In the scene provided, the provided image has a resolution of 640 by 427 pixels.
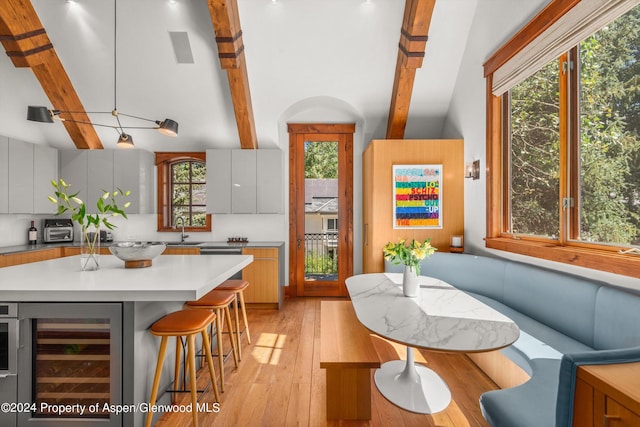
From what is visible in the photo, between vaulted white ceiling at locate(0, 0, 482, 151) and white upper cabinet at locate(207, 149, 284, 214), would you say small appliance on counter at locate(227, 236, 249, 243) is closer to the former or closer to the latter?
white upper cabinet at locate(207, 149, 284, 214)

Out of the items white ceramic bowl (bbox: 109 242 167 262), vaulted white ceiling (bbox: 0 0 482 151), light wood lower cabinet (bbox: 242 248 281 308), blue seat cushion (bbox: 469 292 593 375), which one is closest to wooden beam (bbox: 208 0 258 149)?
vaulted white ceiling (bbox: 0 0 482 151)

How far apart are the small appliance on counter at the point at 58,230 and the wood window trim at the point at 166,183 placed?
1273 millimetres

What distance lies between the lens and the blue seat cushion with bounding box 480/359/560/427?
4.00 ft

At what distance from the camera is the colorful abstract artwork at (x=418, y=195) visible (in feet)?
12.3

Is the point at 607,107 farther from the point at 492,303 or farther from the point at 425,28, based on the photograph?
the point at 425,28

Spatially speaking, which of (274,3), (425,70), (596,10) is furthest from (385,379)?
(274,3)

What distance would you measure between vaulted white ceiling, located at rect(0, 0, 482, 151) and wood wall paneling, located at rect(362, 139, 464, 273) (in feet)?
2.60

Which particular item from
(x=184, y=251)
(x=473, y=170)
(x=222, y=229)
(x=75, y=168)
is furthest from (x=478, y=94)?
(x=75, y=168)

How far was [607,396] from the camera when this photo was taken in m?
0.86

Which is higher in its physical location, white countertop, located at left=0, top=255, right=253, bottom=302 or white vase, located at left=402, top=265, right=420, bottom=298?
white countertop, located at left=0, top=255, right=253, bottom=302

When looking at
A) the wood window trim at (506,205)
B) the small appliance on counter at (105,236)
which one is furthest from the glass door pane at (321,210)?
the small appliance on counter at (105,236)

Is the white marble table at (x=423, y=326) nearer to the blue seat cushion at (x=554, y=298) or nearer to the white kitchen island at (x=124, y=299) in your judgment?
the blue seat cushion at (x=554, y=298)

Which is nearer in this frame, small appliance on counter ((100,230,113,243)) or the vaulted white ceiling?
the vaulted white ceiling

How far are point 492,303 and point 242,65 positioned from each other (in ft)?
12.1
